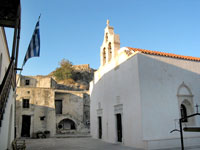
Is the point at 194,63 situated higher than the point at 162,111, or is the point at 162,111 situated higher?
the point at 194,63

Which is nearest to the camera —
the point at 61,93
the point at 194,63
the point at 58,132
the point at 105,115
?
the point at 194,63

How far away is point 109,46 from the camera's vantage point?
1479cm

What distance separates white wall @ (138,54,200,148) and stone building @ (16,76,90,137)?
14.3 metres

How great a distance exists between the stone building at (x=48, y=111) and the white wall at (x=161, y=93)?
562 inches

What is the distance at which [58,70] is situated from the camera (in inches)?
1663

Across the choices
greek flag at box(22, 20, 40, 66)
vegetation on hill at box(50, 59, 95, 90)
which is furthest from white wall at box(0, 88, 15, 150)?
vegetation on hill at box(50, 59, 95, 90)

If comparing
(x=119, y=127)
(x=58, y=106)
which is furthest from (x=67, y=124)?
(x=119, y=127)

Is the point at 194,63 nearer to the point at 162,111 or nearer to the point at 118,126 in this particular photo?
the point at 162,111

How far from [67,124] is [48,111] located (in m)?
4.63

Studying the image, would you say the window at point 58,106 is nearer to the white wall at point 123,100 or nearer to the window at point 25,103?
the window at point 25,103

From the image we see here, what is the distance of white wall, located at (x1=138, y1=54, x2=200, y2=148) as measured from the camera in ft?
32.3

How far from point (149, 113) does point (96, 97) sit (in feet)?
24.6

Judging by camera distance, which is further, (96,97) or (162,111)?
(96,97)

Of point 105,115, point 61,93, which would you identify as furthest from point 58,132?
point 105,115
